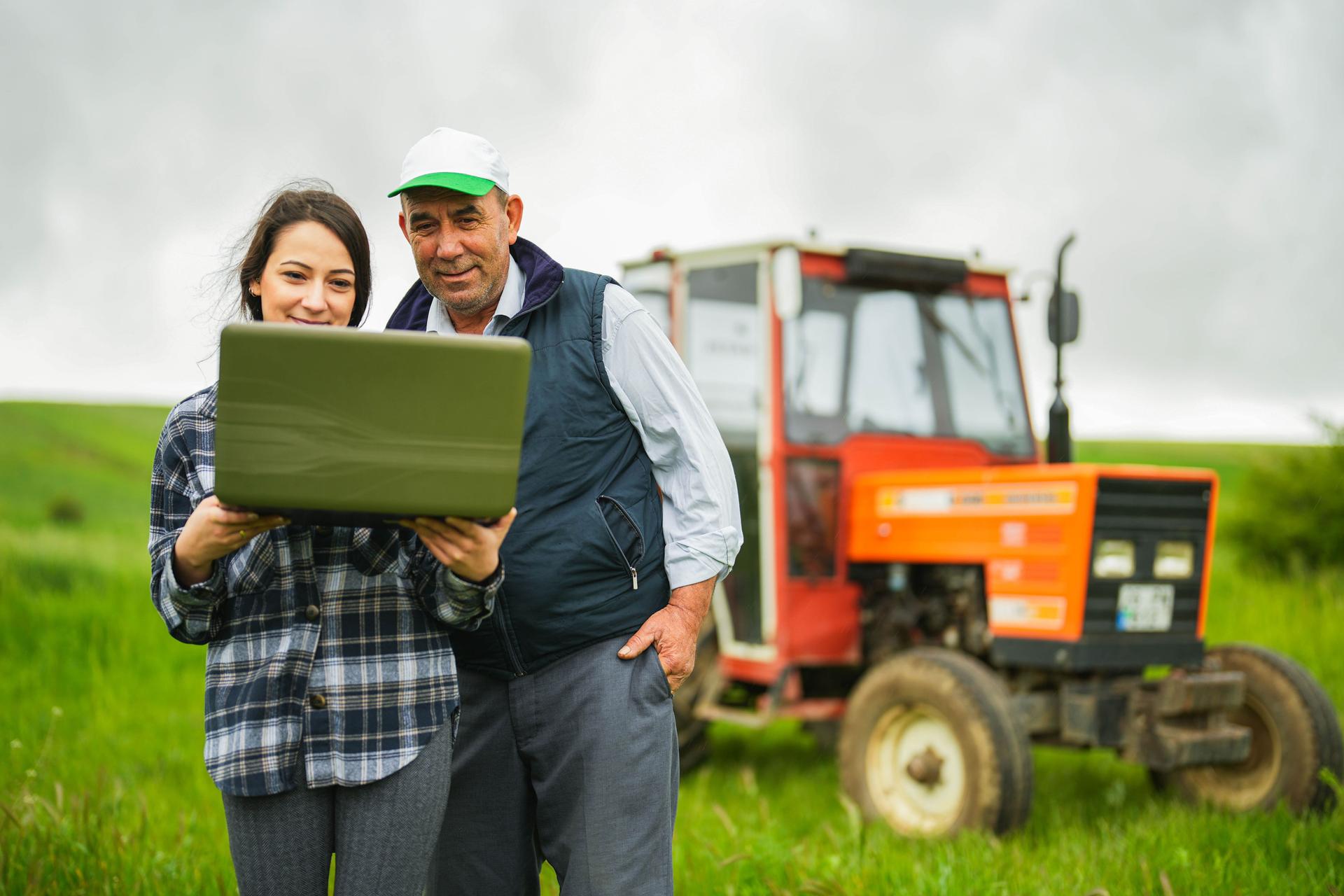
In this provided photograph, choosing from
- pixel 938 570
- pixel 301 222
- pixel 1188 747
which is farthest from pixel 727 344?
pixel 301 222

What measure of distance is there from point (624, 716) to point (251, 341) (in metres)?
1.07

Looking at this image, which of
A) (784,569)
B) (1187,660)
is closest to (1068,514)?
(1187,660)

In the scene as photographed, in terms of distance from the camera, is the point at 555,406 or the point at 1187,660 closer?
the point at 555,406

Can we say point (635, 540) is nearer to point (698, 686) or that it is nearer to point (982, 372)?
point (698, 686)

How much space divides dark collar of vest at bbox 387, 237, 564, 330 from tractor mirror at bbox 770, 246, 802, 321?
2.65 meters

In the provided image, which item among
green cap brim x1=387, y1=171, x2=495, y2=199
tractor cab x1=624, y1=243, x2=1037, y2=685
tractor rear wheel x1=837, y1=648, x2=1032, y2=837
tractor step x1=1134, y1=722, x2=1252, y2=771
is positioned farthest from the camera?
tractor cab x1=624, y1=243, x2=1037, y2=685

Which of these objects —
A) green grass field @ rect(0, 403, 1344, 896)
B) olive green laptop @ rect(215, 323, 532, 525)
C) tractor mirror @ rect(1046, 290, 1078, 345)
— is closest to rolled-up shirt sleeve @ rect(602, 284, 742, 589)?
olive green laptop @ rect(215, 323, 532, 525)

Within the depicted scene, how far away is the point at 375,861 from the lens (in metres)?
2.09

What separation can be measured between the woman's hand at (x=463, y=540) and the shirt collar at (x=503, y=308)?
24.2 inches

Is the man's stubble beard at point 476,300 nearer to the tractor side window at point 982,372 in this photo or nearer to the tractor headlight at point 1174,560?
the tractor headlight at point 1174,560

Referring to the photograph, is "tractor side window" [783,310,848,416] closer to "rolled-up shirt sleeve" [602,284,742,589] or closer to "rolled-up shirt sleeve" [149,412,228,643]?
"rolled-up shirt sleeve" [602,284,742,589]

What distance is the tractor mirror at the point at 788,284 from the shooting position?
17.0ft

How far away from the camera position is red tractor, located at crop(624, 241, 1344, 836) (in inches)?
196

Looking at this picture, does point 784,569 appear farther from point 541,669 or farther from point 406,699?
point 406,699
